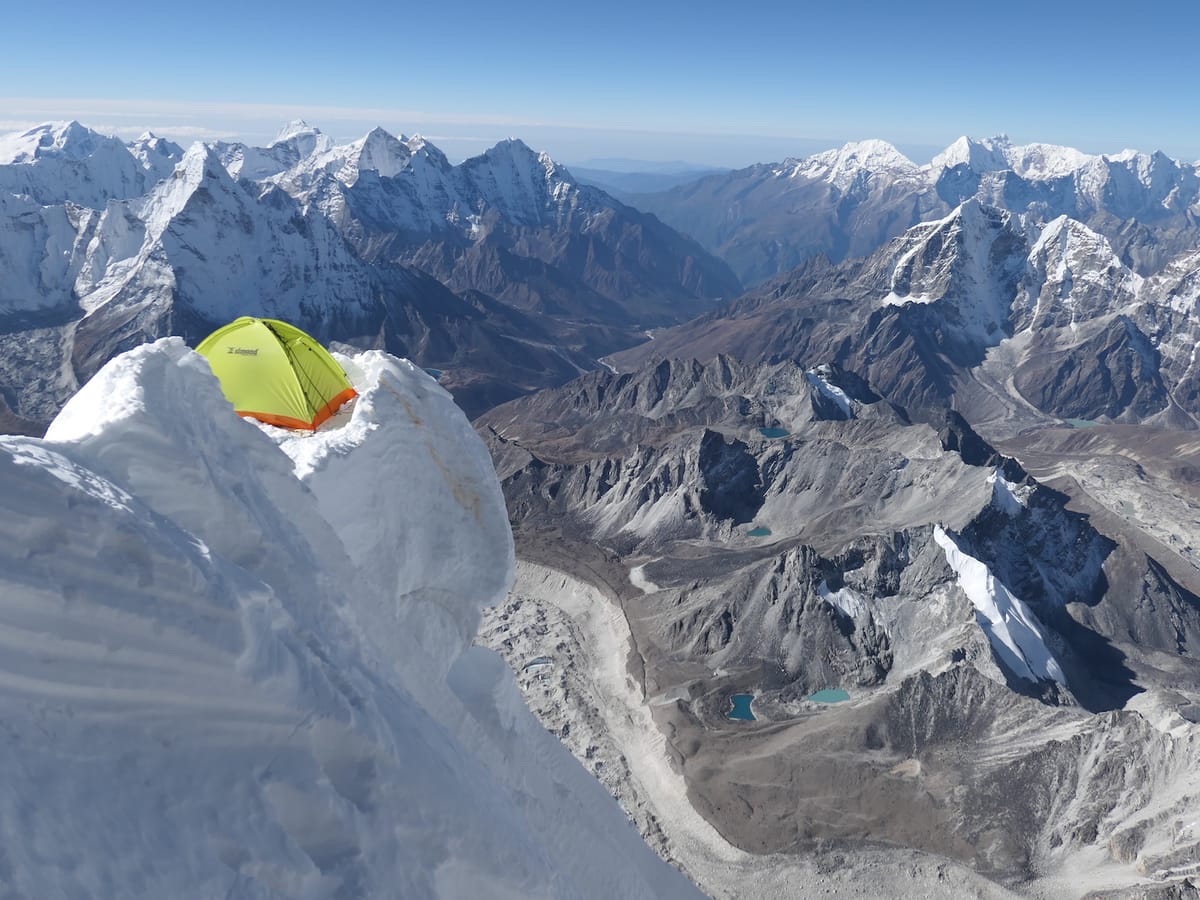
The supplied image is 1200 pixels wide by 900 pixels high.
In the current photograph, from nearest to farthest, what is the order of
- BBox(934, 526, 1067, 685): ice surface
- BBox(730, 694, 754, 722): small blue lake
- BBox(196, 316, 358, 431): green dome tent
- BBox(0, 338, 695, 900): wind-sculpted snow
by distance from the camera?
BBox(0, 338, 695, 900): wind-sculpted snow → BBox(196, 316, 358, 431): green dome tent → BBox(730, 694, 754, 722): small blue lake → BBox(934, 526, 1067, 685): ice surface

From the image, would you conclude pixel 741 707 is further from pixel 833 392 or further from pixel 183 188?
pixel 183 188

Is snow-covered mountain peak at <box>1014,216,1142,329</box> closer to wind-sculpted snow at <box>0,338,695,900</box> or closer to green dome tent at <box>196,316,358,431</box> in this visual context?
green dome tent at <box>196,316,358,431</box>

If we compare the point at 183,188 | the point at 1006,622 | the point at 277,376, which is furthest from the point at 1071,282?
the point at 277,376

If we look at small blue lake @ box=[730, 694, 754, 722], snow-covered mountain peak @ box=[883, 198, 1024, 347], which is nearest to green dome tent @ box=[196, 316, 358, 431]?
small blue lake @ box=[730, 694, 754, 722]

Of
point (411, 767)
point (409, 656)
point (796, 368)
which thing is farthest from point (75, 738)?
point (796, 368)

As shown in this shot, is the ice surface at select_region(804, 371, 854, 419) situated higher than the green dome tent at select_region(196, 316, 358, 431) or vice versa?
the green dome tent at select_region(196, 316, 358, 431)

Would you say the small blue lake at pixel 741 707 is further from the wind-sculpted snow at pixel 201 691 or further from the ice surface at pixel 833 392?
the ice surface at pixel 833 392

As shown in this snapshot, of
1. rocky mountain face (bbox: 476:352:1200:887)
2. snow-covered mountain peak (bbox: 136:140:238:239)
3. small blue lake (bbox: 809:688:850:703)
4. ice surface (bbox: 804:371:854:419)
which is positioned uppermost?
snow-covered mountain peak (bbox: 136:140:238:239)

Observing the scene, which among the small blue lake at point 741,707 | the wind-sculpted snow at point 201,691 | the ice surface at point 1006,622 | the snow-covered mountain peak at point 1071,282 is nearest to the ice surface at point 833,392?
the ice surface at point 1006,622

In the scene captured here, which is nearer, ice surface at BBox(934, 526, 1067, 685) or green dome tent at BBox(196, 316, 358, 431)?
green dome tent at BBox(196, 316, 358, 431)
